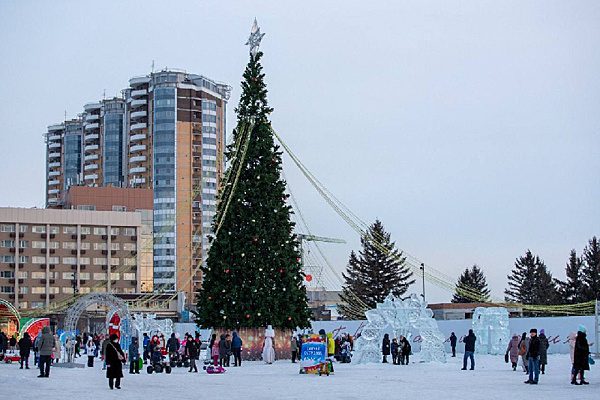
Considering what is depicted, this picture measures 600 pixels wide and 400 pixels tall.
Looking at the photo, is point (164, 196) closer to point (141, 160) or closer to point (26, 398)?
point (141, 160)

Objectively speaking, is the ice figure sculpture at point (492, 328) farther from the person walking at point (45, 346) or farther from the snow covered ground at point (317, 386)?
the person walking at point (45, 346)

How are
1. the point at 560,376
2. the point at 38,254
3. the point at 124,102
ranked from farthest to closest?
the point at 124,102 < the point at 38,254 < the point at 560,376

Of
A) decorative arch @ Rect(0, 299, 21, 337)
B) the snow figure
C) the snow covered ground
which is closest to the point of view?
the snow covered ground

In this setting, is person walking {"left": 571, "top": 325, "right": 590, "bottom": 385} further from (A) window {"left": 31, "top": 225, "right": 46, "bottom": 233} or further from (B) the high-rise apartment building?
(B) the high-rise apartment building

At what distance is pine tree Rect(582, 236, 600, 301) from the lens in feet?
311

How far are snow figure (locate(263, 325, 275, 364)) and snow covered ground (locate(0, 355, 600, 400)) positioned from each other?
22.6ft

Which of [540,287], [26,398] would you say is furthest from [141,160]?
[26,398]

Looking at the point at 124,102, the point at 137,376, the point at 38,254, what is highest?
the point at 124,102

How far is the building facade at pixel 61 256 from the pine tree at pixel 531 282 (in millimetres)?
51956

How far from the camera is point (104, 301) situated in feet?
155

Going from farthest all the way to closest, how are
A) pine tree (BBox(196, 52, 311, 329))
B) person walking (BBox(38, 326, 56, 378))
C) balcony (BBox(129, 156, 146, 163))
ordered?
balcony (BBox(129, 156, 146, 163)) < pine tree (BBox(196, 52, 311, 329)) < person walking (BBox(38, 326, 56, 378))

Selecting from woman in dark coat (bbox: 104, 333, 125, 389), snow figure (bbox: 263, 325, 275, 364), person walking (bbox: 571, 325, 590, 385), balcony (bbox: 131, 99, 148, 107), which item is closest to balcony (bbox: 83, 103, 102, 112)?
balcony (bbox: 131, 99, 148, 107)

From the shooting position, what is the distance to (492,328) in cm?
5378

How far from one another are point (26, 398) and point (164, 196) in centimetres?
14564
